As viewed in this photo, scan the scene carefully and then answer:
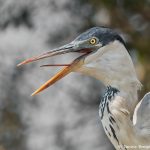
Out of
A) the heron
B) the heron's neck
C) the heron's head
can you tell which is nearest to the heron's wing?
the heron

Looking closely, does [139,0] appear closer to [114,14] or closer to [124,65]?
[114,14]

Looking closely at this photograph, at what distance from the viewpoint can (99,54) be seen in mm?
5133

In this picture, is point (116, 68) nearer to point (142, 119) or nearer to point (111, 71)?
point (111, 71)

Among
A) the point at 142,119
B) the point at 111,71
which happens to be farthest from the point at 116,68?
the point at 142,119

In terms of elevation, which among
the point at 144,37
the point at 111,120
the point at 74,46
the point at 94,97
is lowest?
the point at 94,97

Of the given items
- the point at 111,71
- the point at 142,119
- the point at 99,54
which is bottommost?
the point at 142,119

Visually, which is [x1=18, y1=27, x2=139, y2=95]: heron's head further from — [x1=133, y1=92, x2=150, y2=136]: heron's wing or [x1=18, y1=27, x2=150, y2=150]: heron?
[x1=133, y1=92, x2=150, y2=136]: heron's wing

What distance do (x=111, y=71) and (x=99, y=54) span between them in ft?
0.40

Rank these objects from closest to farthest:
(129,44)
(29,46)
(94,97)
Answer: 1. (129,44)
2. (94,97)
3. (29,46)

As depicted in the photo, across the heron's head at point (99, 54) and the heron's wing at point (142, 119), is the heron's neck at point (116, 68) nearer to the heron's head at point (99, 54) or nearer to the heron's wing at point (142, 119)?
the heron's head at point (99, 54)

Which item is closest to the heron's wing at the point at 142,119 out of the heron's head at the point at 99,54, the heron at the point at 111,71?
the heron at the point at 111,71

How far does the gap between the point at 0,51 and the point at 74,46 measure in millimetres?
6013

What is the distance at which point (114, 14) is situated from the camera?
389 inches

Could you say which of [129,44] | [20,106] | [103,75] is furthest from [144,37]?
[103,75]
